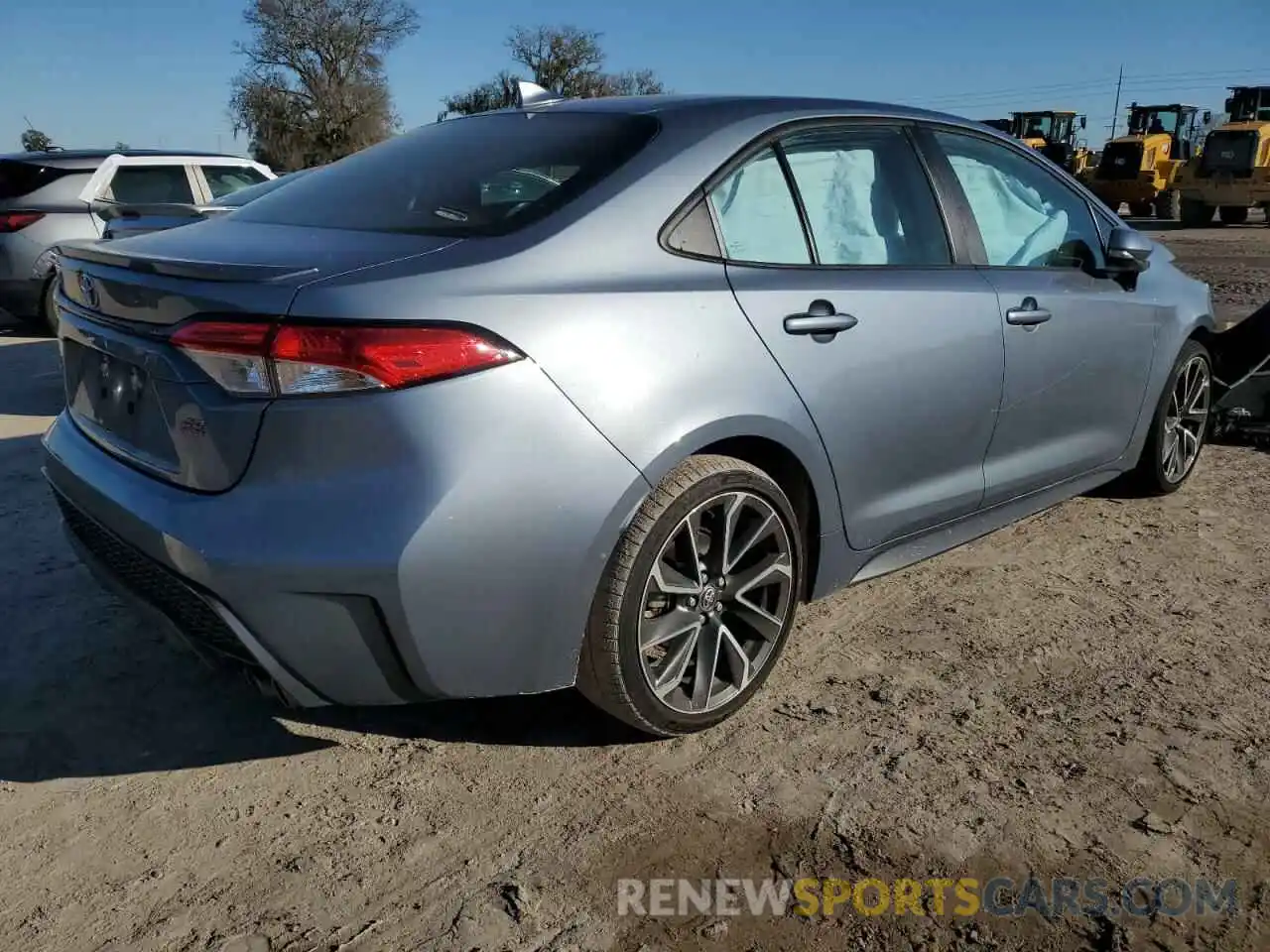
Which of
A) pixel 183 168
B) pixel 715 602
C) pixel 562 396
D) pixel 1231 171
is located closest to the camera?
pixel 562 396

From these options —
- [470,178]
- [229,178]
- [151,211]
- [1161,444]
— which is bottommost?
[1161,444]

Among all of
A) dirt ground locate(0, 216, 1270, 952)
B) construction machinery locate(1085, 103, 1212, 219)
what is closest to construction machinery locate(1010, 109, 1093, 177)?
construction machinery locate(1085, 103, 1212, 219)

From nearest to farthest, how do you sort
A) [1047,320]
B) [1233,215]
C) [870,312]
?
1. [870,312]
2. [1047,320]
3. [1233,215]

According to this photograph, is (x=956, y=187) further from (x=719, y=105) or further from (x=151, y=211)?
(x=151, y=211)

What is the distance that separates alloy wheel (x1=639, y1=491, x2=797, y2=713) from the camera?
8.41ft

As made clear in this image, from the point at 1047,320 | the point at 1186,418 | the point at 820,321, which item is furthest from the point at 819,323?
the point at 1186,418

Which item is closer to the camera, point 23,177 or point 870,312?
point 870,312

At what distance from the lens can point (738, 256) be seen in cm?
267

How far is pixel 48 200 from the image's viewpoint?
30.1 feet

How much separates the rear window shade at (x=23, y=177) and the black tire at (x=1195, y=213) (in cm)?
2156

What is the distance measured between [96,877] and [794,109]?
2.54 metres

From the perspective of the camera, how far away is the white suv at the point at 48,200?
9047mm

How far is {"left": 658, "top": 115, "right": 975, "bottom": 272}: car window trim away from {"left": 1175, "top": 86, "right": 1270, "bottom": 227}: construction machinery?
21.6 metres

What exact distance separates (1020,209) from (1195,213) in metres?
22.4
